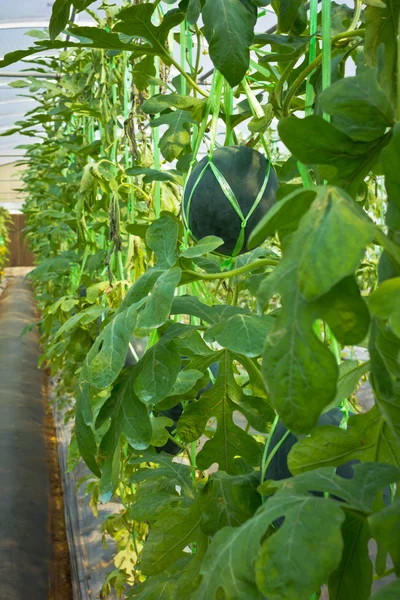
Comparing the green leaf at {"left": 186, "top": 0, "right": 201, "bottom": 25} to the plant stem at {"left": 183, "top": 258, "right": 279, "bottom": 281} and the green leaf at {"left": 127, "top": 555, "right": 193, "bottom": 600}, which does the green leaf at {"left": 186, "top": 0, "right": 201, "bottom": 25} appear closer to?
the plant stem at {"left": 183, "top": 258, "right": 279, "bottom": 281}

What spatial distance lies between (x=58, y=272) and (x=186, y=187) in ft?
7.30

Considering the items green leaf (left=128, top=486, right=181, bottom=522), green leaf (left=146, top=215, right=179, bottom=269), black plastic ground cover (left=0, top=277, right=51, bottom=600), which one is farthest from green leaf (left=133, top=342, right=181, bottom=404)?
black plastic ground cover (left=0, top=277, right=51, bottom=600)

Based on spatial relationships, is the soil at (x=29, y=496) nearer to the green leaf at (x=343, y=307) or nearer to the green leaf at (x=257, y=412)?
the green leaf at (x=257, y=412)

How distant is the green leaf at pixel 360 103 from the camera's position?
479mm

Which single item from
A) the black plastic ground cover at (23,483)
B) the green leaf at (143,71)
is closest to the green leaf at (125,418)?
the green leaf at (143,71)

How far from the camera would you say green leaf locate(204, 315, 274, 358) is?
0.66m

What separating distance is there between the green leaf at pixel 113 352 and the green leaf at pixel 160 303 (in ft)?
0.13

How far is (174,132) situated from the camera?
1.11m

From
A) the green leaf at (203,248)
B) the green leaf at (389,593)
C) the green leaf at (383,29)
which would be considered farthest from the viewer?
the green leaf at (203,248)

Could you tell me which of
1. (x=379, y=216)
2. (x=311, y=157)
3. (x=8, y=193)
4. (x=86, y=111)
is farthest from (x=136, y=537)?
(x=8, y=193)

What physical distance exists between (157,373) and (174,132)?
1.66ft

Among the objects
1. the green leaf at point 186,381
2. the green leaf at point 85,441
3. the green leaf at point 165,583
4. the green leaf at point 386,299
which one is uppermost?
the green leaf at point 386,299

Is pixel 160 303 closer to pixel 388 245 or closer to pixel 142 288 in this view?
pixel 142 288

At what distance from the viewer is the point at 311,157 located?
0.52 m
